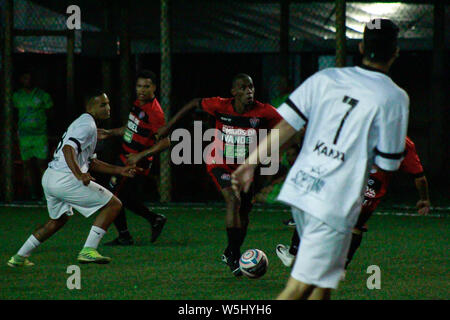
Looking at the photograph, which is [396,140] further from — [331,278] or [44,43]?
[44,43]

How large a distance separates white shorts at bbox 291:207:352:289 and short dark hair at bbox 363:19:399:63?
927mm

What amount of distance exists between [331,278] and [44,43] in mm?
11786

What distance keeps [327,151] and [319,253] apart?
1.76 ft

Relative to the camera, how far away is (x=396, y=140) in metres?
4.69

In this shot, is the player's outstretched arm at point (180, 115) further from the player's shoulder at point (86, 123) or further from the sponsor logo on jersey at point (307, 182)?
the sponsor logo on jersey at point (307, 182)

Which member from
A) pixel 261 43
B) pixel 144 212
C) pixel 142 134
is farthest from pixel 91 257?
pixel 261 43

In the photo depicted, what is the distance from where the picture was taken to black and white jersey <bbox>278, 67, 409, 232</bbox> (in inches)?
183

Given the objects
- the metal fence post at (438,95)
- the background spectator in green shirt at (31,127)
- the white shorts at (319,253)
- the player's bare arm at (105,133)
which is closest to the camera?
the white shorts at (319,253)

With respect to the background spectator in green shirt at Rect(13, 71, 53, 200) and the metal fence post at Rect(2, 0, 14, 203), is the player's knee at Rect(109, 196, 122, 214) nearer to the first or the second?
the metal fence post at Rect(2, 0, 14, 203)

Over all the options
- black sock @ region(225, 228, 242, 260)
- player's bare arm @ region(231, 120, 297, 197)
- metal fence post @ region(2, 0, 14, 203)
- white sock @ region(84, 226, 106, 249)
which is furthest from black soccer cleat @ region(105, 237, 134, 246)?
player's bare arm @ region(231, 120, 297, 197)

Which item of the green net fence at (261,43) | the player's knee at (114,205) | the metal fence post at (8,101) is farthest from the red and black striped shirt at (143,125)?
the green net fence at (261,43)

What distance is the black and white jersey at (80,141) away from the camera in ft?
27.1

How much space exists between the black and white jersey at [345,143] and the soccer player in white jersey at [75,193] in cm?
375
